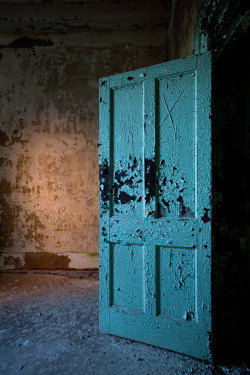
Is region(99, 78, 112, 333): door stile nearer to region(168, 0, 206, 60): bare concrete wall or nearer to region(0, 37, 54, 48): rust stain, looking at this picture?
region(168, 0, 206, 60): bare concrete wall

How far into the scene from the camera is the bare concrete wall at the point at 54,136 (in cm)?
316

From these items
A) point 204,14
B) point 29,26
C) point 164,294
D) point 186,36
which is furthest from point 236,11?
point 29,26

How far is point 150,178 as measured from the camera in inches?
66.1

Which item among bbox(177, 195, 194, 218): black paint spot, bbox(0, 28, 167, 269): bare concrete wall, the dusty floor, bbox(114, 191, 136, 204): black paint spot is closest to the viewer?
the dusty floor

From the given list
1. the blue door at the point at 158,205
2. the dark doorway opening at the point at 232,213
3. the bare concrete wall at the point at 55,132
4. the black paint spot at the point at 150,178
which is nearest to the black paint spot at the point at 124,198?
the blue door at the point at 158,205

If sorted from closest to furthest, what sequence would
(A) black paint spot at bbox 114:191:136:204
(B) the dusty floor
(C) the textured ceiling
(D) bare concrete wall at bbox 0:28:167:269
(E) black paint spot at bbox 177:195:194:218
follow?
1. (B) the dusty floor
2. (E) black paint spot at bbox 177:195:194:218
3. (A) black paint spot at bbox 114:191:136:204
4. (C) the textured ceiling
5. (D) bare concrete wall at bbox 0:28:167:269

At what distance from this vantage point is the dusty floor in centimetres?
147

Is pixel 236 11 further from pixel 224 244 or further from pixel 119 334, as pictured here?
pixel 119 334

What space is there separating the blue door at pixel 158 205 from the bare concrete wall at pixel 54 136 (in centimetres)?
139

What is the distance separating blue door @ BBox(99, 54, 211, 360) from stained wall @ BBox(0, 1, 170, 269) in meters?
1.38

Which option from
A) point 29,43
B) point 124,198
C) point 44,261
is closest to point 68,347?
point 124,198

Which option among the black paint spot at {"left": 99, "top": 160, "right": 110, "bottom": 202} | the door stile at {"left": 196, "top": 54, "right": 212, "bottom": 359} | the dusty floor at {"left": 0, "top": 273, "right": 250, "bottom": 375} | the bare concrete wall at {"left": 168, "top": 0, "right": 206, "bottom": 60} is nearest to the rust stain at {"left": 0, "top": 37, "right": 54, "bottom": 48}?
the bare concrete wall at {"left": 168, "top": 0, "right": 206, "bottom": 60}

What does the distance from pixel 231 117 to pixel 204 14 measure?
2.23ft

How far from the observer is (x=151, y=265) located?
1678 millimetres
